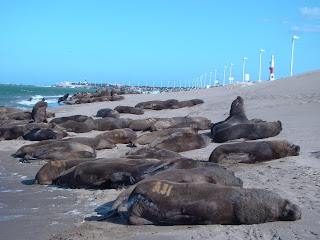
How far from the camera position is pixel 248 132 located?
10.2m

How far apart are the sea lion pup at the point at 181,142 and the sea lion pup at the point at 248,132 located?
69 cm

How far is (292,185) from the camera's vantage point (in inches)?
235

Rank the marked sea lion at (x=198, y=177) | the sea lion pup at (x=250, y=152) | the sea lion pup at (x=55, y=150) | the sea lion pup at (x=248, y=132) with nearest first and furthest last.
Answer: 1. the marked sea lion at (x=198, y=177)
2. the sea lion pup at (x=250, y=152)
3. the sea lion pup at (x=55, y=150)
4. the sea lion pup at (x=248, y=132)

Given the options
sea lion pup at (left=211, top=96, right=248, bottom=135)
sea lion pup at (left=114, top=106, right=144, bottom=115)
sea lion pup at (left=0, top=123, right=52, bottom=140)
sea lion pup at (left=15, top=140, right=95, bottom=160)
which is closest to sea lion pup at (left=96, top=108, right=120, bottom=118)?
sea lion pup at (left=114, top=106, right=144, bottom=115)

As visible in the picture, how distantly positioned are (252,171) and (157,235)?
317cm

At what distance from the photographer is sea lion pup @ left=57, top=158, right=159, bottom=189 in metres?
6.59

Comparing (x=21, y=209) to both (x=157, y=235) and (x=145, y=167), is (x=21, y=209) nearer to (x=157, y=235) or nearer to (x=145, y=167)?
(x=145, y=167)

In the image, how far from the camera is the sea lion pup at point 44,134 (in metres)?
11.8

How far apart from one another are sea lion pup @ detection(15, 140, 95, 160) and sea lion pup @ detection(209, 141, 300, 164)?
2.78 meters

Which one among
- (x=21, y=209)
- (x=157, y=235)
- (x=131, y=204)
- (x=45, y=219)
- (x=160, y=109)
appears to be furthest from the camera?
(x=160, y=109)

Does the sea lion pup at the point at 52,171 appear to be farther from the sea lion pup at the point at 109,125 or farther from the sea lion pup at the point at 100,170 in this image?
the sea lion pup at the point at 109,125

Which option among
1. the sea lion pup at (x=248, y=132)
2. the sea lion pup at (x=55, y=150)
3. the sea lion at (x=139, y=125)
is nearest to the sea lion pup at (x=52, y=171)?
the sea lion pup at (x=55, y=150)

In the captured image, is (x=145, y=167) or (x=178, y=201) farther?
(x=145, y=167)

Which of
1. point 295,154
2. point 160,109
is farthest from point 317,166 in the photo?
point 160,109
